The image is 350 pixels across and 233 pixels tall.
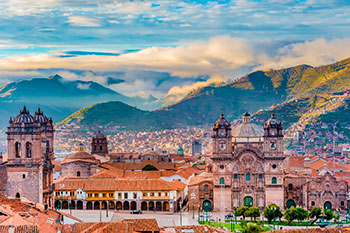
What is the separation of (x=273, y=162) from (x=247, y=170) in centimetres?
306

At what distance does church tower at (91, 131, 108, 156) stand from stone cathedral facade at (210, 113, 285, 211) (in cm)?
5500

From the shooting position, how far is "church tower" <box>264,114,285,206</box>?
80188 mm

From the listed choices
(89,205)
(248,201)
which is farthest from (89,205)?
(248,201)

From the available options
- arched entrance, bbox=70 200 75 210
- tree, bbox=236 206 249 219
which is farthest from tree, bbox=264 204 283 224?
arched entrance, bbox=70 200 75 210

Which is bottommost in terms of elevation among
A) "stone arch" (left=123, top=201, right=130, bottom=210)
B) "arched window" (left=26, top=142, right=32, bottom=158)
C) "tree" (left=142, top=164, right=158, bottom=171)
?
"stone arch" (left=123, top=201, right=130, bottom=210)

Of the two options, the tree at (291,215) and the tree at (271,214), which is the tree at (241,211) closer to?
the tree at (271,214)

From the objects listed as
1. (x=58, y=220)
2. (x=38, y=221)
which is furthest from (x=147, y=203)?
(x=38, y=221)

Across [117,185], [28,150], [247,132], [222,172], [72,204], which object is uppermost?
[247,132]

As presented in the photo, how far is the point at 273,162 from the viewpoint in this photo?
263ft

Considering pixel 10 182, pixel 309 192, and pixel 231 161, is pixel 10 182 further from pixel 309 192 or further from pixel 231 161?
pixel 309 192

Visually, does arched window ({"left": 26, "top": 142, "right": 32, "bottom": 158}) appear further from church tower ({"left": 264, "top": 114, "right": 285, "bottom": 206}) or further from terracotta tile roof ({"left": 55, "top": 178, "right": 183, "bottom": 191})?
church tower ({"left": 264, "top": 114, "right": 285, "bottom": 206})

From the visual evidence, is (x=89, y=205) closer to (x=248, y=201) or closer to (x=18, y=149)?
(x=248, y=201)

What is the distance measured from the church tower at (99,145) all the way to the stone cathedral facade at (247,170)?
55.0 metres

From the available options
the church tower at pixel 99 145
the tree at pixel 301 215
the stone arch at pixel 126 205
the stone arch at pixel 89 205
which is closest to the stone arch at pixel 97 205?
the stone arch at pixel 89 205
